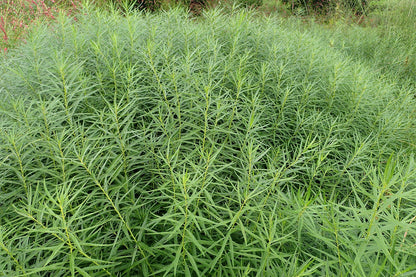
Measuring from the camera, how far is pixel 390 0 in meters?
5.54

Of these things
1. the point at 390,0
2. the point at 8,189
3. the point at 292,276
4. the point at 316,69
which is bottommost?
the point at 8,189

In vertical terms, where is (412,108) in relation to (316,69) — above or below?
below

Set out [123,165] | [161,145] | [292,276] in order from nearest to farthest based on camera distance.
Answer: [292,276] < [123,165] < [161,145]

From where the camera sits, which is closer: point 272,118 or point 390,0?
point 272,118

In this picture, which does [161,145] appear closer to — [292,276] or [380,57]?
[292,276]

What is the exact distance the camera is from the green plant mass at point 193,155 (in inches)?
42.3

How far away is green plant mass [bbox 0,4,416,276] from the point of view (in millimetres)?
1073

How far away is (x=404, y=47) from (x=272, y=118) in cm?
376

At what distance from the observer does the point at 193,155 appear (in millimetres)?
1505

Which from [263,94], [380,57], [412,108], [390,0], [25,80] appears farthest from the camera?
[390,0]

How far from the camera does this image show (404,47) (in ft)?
14.6

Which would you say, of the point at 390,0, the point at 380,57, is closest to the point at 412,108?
the point at 380,57

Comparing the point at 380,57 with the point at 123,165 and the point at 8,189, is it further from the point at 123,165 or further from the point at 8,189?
the point at 8,189

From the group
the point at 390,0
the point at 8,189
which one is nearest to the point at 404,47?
the point at 390,0
